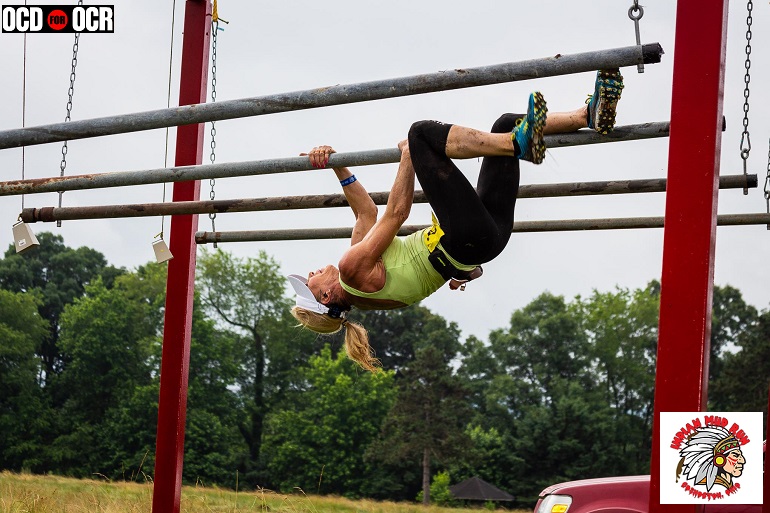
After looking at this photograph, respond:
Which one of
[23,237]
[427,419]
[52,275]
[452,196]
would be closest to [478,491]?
[427,419]

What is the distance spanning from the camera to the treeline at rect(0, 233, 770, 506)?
41656mm

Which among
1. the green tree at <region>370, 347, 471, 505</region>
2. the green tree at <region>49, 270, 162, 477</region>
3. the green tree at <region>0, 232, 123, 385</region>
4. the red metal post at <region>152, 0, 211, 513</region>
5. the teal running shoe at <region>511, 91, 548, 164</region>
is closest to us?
the teal running shoe at <region>511, 91, 548, 164</region>

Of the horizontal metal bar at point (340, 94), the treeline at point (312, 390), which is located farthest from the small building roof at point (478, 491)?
the horizontal metal bar at point (340, 94)

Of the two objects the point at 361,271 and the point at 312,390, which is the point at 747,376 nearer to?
the point at 312,390

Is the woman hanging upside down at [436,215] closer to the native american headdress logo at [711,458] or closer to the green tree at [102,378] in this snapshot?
the native american headdress logo at [711,458]

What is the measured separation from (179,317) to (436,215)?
12.7ft

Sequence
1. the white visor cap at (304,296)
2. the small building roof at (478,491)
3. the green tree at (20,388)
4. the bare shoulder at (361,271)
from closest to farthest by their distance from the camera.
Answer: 1. the bare shoulder at (361,271)
2. the white visor cap at (304,296)
3. the small building roof at (478,491)
4. the green tree at (20,388)

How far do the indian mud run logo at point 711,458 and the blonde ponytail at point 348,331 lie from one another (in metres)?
1.69

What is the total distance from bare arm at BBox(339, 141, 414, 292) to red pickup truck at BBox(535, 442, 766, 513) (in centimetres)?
285

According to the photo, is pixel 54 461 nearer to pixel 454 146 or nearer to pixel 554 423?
pixel 554 423

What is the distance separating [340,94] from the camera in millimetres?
4785

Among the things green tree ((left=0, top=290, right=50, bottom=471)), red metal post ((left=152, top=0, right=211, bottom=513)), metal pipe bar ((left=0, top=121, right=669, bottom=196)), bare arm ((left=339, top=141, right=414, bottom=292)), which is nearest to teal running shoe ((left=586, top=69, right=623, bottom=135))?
metal pipe bar ((left=0, top=121, right=669, bottom=196))

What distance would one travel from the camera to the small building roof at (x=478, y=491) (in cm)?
4078

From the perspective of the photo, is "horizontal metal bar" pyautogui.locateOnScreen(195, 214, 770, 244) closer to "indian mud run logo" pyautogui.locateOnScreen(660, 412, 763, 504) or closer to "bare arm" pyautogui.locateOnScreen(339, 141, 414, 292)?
"bare arm" pyautogui.locateOnScreen(339, 141, 414, 292)
